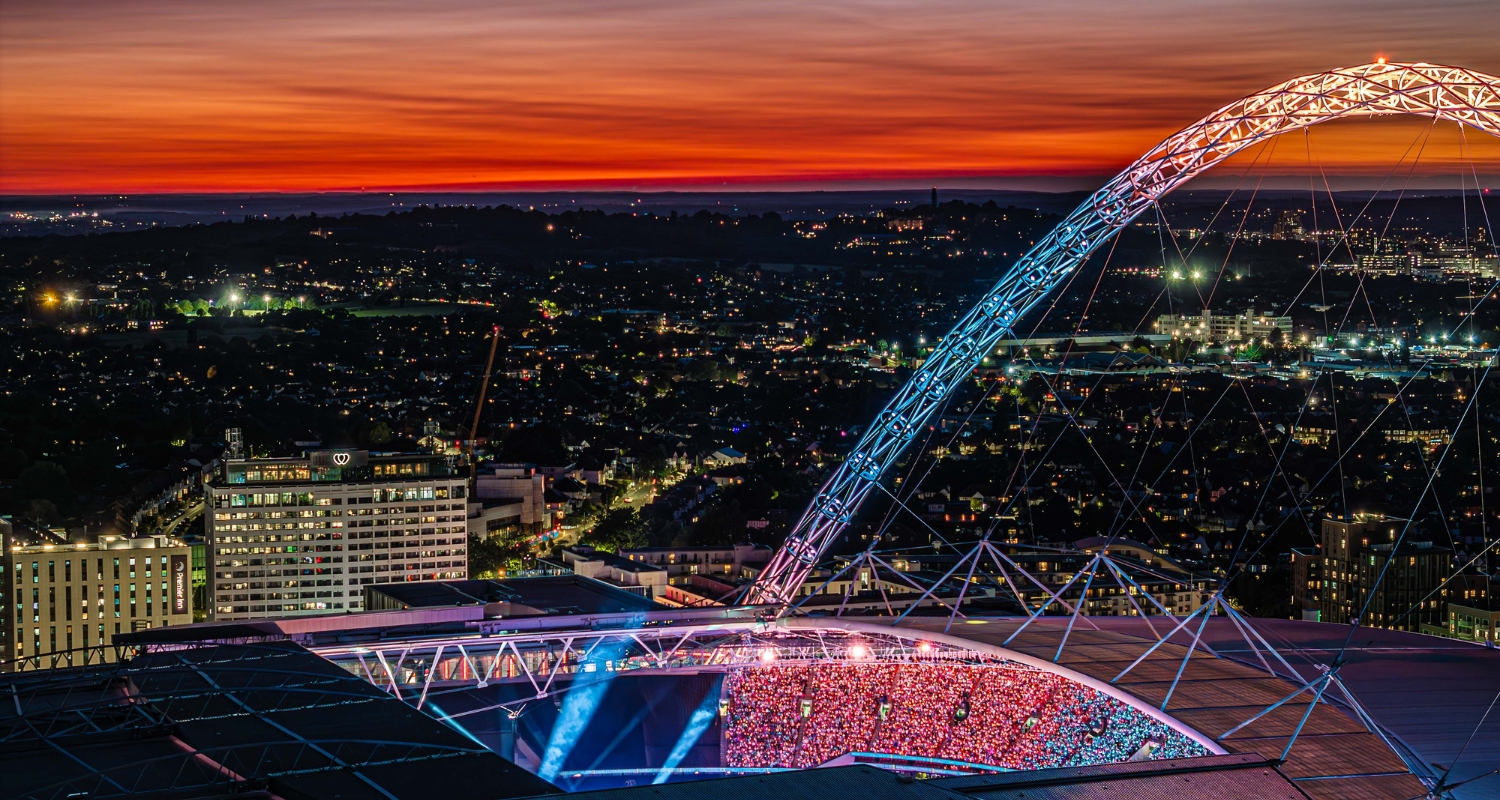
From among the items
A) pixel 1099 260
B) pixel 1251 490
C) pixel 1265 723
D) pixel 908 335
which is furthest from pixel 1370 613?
pixel 908 335

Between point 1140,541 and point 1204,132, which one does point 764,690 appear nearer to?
point 1204,132

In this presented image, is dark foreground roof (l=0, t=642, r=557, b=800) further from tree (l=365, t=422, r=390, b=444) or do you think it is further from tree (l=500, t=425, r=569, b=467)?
tree (l=365, t=422, r=390, b=444)

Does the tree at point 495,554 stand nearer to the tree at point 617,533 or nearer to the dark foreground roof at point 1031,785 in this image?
the tree at point 617,533

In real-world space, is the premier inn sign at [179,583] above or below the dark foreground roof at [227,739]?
below

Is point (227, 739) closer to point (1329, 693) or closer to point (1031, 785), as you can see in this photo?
point (1031, 785)

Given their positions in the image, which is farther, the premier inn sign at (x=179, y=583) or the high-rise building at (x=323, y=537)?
the high-rise building at (x=323, y=537)

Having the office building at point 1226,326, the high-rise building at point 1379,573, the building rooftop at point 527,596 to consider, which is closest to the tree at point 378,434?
the office building at point 1226,326
